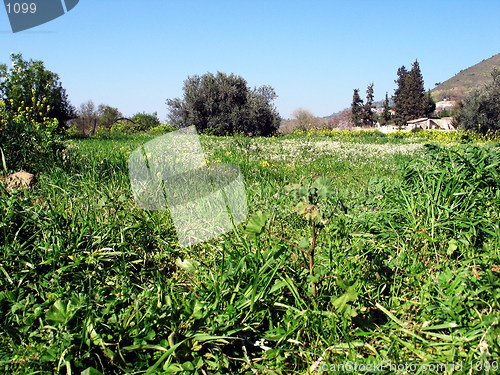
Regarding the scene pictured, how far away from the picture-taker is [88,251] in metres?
2.25

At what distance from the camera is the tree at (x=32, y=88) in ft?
55.0

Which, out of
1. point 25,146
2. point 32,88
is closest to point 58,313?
point 25,146

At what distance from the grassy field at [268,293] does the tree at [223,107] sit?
24.0 meters

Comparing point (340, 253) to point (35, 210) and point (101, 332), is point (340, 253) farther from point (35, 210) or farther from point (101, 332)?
point (35, 210)

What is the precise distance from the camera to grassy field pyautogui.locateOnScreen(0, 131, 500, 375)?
5.08ft

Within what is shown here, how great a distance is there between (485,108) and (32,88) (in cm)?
2771

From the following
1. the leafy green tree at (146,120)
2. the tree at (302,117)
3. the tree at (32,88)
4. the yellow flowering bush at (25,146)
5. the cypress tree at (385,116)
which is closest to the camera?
the yellow flowering bush at (25,146)

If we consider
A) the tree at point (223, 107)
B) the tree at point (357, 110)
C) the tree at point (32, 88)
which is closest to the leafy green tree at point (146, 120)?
the tree at point (223, 107)

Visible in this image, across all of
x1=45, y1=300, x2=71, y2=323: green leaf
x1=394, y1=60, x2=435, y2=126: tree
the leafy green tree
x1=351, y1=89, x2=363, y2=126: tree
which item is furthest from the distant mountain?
x1=45, y1=300, x2=71, y2=323: green leaf

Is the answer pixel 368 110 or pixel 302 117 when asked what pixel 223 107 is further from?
pixel 368 110

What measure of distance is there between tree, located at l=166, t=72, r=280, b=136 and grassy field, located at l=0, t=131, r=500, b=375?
2395 centimetres

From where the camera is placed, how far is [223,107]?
26.8 metres

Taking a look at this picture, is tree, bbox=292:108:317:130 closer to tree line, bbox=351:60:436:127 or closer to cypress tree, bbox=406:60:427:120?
tree line, bbox=351:60:436:127

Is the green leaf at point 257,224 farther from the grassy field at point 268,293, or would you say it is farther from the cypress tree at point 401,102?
the cypress tree at point 401,102
